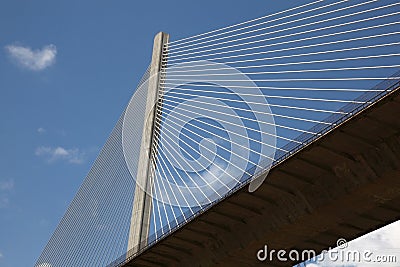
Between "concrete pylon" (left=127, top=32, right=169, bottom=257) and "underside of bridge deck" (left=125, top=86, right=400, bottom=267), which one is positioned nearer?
"underside of bridge deck" (left=125, top=86, right=400, bottom=267)

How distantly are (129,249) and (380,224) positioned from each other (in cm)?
1213

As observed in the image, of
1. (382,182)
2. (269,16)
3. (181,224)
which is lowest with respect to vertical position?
(382,182)

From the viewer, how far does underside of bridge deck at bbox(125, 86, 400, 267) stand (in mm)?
20469

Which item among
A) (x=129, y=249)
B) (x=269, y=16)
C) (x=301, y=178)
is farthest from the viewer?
(x=129, y=249)

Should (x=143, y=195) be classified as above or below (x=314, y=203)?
above

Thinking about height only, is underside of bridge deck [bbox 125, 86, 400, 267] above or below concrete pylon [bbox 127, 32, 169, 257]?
below

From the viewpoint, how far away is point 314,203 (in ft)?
75.0

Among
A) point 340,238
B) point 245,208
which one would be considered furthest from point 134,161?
point 340,238

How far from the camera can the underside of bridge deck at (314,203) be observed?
2047 cm

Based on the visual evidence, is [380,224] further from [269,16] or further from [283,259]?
[269,16]

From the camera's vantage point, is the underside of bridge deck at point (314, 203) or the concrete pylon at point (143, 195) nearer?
the underside of bridge deck at point (314, 203)

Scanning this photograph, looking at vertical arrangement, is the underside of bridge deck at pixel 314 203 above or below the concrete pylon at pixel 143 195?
below

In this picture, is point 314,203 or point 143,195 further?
point 143,195

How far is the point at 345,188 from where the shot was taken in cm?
2183
